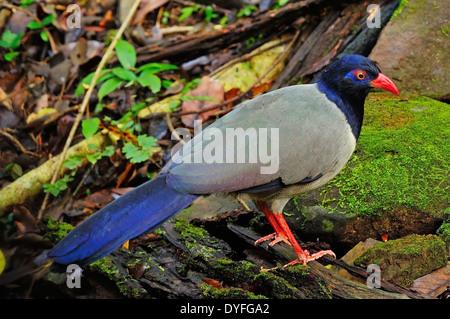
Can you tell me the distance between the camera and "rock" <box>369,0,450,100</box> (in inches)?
195

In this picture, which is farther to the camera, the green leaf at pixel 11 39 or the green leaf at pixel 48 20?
the green leaf at pixel 48 20

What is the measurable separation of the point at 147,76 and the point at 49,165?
142 cm

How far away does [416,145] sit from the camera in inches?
159

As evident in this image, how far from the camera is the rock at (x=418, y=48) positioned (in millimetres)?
4945

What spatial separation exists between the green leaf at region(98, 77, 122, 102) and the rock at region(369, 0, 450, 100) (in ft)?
8.49

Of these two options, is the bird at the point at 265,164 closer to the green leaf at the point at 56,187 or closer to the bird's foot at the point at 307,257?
the bird's foot at the point at 307,257

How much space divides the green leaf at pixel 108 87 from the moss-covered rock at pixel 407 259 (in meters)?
3.40

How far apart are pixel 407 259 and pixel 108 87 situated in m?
3.68

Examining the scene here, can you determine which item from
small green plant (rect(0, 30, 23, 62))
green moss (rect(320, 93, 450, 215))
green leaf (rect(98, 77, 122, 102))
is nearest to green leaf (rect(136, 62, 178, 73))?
green leaf (rect(98, 77, 122, 102))

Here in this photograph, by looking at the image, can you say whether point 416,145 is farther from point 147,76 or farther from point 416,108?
point 147,76

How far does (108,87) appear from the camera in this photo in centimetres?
587

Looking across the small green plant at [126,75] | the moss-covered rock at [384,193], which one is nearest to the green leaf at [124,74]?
the small green plant at [126,75]

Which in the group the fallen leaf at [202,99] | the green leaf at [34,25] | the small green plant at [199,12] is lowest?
the fallen leaf at [202,99]

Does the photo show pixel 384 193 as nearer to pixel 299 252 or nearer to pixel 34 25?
pixel 299 252
